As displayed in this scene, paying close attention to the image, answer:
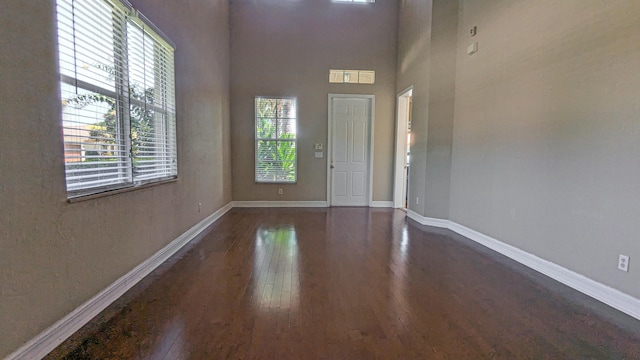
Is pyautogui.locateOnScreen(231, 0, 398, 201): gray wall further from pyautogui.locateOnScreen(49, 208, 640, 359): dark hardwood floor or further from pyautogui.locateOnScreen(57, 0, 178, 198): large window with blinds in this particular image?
pyautogui.locateOnScreen(49, 208, 640, 359): dark hardwood floor

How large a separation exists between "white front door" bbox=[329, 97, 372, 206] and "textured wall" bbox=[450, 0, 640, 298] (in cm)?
252

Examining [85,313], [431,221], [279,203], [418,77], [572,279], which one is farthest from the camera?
[279,203]

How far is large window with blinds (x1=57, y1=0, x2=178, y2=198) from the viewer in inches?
74.0

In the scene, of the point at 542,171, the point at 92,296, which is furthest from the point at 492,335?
the point at 92,296

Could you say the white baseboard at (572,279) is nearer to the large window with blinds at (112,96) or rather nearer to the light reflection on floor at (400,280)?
the light reflection on floor at (400,280)

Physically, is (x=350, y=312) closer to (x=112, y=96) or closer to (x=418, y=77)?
(x=112, y=96)

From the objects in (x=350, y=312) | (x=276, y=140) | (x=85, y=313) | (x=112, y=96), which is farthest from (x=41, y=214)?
(x=276, y=140)

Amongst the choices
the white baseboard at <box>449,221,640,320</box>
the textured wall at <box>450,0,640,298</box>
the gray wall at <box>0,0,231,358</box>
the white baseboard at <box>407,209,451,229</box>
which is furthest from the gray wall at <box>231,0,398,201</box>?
the white baseboard at <box>449,221,640,320</box>

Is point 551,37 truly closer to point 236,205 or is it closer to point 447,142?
point 447,142

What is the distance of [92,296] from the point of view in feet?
6.79

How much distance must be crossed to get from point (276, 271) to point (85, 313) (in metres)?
1.43

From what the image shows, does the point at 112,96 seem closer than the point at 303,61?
Yes

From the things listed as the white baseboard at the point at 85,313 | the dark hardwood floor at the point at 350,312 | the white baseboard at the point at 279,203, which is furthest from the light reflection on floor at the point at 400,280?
the white baseboard at the point at 279,203

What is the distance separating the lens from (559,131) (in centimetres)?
278
